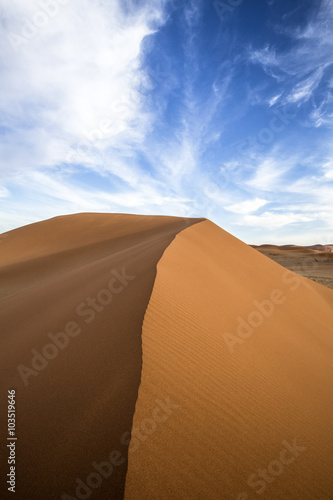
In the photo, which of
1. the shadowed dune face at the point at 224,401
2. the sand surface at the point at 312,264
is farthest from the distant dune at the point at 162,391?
the sand surface at the point at 312,264

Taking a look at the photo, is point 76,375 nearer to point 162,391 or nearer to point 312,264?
point 162,391

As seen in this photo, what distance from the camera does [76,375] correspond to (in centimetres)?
250

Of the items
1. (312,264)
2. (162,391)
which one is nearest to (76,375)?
(162,391)

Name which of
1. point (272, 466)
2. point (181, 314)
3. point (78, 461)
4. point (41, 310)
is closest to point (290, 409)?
point (272, 466)

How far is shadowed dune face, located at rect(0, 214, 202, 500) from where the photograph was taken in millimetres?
1696

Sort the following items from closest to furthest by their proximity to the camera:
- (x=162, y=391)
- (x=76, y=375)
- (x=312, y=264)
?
(x=162, y=391), (x=76, y=375), (x=312, y=264)

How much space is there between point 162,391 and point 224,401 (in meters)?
0.74

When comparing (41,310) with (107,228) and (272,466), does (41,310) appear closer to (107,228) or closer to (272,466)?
(272,466)

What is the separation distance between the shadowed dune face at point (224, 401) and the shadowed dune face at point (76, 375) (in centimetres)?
17

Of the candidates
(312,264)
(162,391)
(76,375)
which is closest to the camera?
(162,391)

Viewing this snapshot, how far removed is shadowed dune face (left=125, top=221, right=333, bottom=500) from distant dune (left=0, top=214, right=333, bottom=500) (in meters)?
0.01

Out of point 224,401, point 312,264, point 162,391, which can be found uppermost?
point 312,264

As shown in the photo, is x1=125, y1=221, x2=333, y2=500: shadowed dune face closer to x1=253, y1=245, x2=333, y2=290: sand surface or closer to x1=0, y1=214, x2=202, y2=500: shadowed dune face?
x1=0, y1=214, x2=202, y2=500: shadowed dune face

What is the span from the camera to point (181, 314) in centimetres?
368
